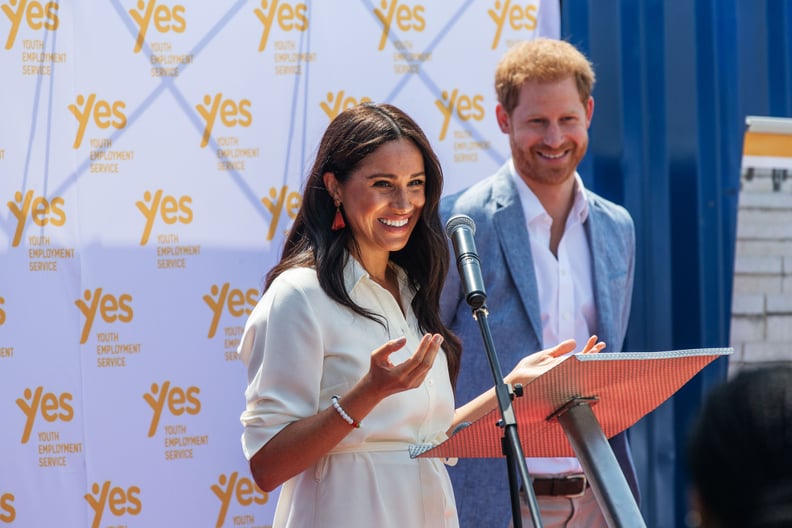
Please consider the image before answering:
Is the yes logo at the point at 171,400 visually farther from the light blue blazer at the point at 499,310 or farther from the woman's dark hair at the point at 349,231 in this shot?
the woman's dark hair at the point at 349,231

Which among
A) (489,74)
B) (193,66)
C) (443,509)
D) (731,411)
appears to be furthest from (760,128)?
(731,411)

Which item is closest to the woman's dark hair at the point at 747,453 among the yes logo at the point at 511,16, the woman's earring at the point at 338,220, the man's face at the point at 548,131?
the woman's earring at the point at 338,220

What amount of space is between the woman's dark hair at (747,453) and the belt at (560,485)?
7.33 feet

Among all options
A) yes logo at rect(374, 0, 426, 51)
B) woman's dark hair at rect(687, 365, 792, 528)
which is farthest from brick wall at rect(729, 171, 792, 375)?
woman's dark hair at rect(687, 365, 792, 528)

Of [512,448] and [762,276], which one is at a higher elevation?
[762,276]

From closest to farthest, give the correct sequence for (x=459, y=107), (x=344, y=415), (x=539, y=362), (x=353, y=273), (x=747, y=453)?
(x=747, y=453) → (x=344, y=415) → (x=539, y=362) → (x=353, y=273) → (x=459, y=107)

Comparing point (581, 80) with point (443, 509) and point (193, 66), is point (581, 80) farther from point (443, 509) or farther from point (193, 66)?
point (443, 509)

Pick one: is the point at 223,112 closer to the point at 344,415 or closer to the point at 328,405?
the point at 328,405

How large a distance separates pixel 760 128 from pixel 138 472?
9.17ft

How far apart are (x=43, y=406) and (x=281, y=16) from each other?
1617 millimetres

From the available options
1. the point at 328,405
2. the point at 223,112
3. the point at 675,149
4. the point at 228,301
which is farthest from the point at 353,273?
the point at 675,149

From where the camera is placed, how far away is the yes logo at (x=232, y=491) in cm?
385

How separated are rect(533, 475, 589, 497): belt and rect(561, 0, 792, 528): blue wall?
1.08 metres

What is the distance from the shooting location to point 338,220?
2.65m
